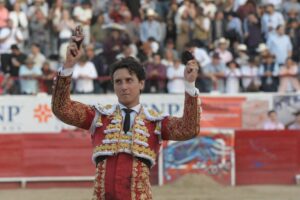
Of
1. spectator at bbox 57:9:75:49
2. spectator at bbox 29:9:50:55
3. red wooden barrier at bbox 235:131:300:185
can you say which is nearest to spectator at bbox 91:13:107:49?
spectator at bbox 57:9:75:49

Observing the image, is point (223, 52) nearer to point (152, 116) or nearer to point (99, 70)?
point (99, 70)

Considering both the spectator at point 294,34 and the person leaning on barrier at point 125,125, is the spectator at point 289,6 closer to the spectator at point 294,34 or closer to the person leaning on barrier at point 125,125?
the spectator at point 294,34

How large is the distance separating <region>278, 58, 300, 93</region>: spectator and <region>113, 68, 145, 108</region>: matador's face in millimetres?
9443

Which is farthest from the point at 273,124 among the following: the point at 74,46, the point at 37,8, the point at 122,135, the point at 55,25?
the point at 74,46

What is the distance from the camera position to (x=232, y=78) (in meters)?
Result: 13.1

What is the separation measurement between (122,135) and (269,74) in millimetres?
9446

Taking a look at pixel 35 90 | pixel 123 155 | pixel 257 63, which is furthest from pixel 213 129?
pixel 123 155

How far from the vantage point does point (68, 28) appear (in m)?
13.4

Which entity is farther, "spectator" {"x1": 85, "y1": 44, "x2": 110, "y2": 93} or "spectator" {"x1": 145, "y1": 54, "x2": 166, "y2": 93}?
"spectator" {"x1": 85, "y1": 44, "x2": 110, "y2": 93}

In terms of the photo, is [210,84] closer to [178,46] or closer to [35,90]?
[178,46]

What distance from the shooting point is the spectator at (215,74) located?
1297cm

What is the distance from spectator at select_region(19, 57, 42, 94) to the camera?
41.3ft

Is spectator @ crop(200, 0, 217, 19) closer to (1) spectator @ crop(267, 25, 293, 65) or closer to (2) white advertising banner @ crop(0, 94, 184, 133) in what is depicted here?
(1) spectator @ crop(267, 25, 293, 65)

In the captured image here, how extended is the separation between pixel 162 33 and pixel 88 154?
2.98 metres
